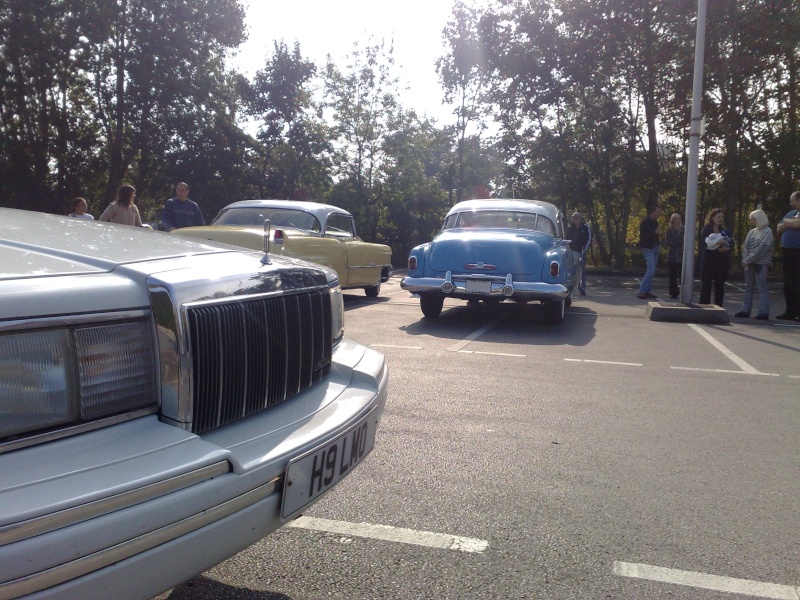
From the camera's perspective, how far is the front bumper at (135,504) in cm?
151

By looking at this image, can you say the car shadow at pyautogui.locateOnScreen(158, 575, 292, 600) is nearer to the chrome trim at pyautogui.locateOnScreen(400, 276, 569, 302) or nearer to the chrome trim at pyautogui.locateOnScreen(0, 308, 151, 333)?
the chrome trim at pyautogui.locateOnScreen(0, 308, 151, 333)

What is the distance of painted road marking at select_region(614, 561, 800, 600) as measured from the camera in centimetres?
268

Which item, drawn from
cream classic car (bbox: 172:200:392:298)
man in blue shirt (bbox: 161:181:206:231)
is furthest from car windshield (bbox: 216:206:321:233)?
man in blue shirt (bbox: 161:181:206:231)

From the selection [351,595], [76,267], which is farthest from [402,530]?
[76,267]

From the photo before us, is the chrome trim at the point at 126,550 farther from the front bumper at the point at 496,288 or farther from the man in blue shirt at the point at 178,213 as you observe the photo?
the man in blue shirt at the point at 178,213

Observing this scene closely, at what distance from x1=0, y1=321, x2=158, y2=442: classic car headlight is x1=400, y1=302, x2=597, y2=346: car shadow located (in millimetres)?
6828

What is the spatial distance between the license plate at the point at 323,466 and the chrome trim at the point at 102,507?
0.31 metres

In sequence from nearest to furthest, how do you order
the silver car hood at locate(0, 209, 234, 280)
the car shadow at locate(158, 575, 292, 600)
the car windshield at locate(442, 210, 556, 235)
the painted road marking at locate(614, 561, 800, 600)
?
the silver car hood at locate(0, 209, 234, 280)
the car shadow at locate(158, 575, 292, 600)
the painted road marking at locate(614, 561, 800, 600)
the car windshield at locate(442, 210, 556, 235)

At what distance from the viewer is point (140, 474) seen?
173 centimetres

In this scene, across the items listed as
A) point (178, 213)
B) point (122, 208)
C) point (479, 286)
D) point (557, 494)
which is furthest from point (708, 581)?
point (178, 213)

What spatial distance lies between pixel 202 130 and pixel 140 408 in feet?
98.7

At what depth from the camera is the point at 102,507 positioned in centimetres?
162

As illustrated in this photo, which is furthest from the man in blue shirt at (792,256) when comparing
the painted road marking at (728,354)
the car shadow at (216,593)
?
the car shadow at (216,593)

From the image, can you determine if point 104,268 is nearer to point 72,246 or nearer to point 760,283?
point 72,246
